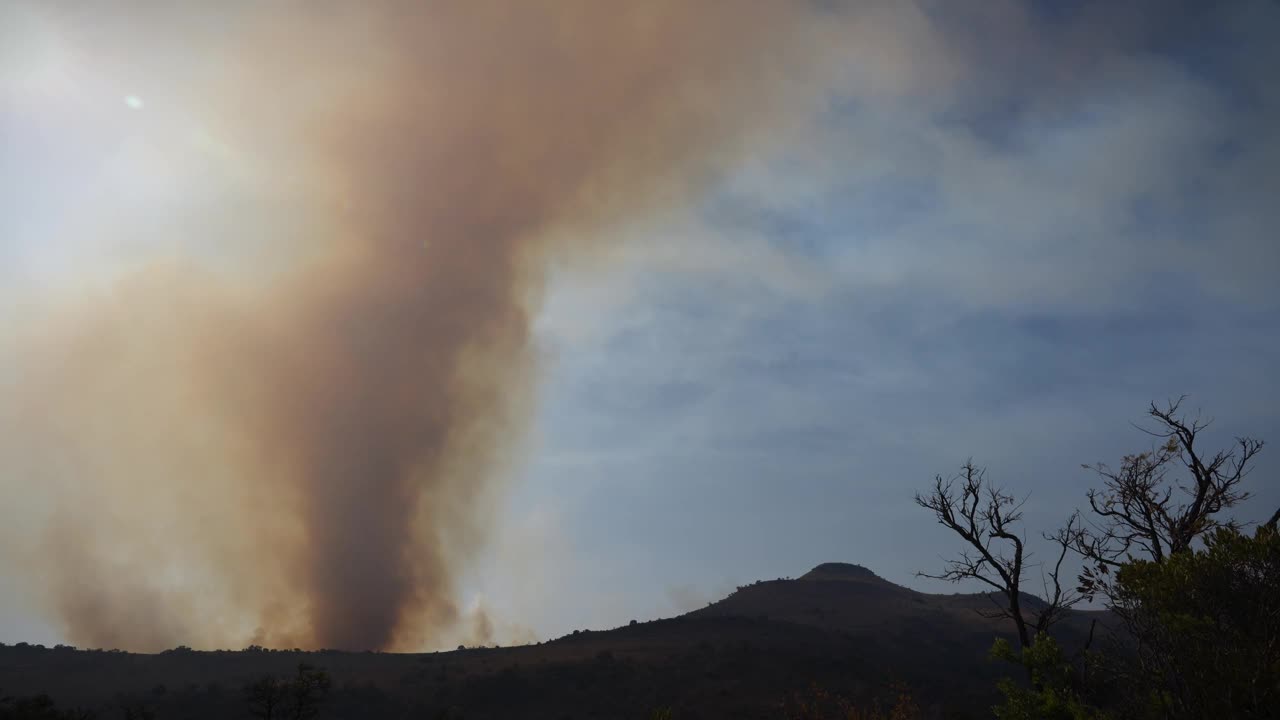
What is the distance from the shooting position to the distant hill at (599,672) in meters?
57.7

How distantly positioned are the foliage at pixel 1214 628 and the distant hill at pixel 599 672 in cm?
3664

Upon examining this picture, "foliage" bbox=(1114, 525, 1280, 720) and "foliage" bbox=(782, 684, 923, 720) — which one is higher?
"foliage" bbox=(1114, 525, 1280, 720)

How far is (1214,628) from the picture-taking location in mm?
13250

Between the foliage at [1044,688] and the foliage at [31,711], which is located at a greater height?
the foliage at [31,711]

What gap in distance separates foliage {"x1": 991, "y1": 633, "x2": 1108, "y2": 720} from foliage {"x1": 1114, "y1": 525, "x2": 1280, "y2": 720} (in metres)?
1.60

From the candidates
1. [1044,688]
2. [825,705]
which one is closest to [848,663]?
[825,705]

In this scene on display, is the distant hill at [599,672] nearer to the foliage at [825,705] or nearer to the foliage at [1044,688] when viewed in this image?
the foliage at [825,705]

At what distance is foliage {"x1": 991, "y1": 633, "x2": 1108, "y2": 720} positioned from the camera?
1623cm

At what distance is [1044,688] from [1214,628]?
→ 14.9 ft

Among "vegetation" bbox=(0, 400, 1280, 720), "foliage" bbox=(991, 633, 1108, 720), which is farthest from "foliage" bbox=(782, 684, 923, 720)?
"foliage" bbox=(991, 633, 1108, 720)

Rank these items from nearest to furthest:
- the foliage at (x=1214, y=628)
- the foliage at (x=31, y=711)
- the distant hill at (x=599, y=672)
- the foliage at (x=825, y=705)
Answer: the foliage at (x=1214, y=628), the foliage at (x=31, y=711), the foliage at (x=825, y=705), the distant hill at (x=599, y=672)

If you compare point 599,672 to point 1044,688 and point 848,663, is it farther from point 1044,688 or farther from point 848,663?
point 1044,688

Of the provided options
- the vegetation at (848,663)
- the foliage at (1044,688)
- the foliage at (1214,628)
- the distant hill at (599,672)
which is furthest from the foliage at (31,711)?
the foliage at (1214,628)

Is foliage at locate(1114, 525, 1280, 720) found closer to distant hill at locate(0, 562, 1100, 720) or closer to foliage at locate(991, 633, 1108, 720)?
foliage at locate(991, 633, 1108, 720)
